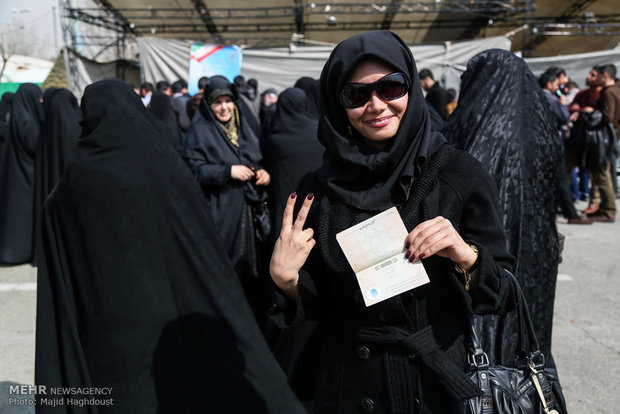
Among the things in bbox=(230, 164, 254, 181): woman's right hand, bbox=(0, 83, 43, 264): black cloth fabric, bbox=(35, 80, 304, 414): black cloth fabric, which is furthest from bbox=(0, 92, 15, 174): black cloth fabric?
bbox=(35, 80, 304, 414): black cloth fabric

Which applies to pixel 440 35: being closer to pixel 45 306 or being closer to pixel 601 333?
pixel 601 333

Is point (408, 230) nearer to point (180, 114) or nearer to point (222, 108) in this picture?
point (222, 108)

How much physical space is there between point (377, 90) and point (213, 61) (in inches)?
487

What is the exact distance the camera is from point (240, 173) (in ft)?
14.1

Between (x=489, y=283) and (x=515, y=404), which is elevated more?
(x=489, y=283)

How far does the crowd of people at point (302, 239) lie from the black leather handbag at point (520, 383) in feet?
0.19

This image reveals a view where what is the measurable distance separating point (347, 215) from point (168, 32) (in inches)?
654

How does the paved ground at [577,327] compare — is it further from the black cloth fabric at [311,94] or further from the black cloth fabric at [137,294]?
the black cloth fabric at [311,94]

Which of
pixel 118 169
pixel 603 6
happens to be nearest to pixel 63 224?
pixel 118 169

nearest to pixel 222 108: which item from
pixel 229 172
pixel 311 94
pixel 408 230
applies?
pixel 229 172

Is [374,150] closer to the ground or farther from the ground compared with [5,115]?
farther from the ground

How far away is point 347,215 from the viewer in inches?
59.3

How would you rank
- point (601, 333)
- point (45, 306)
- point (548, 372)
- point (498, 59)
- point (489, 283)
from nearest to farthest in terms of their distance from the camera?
point (489, 283)
point (548, 372)
point (45, 306)
point (498, 59)
point (601, 333)

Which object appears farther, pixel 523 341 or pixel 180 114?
pixel 180 114
